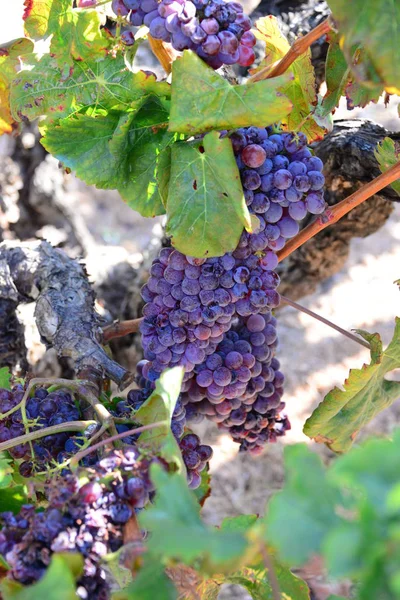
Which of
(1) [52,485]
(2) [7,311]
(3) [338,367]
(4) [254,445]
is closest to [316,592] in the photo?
(4) [254,445]

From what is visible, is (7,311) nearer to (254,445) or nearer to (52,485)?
(254,445)

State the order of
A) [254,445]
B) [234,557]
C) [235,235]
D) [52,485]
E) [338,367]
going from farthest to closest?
[338,367], [254,445], [235,235], [52,485], [234,557]

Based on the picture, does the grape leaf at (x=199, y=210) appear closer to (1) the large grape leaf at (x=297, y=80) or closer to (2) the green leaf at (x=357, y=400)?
(1) the large grape leaf at (x=297, y=80)

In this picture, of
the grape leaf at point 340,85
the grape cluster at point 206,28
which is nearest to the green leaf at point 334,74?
the grape leaf at point 340,85

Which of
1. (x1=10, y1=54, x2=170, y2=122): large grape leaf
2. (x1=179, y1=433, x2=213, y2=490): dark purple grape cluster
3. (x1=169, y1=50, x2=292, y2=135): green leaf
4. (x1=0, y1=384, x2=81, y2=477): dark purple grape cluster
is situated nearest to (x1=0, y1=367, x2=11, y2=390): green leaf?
(x1=0, y1=384, x2=81, y2=477): dark purple grape cluster

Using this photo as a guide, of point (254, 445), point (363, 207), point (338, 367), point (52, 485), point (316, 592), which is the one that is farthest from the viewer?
point (338, 367)

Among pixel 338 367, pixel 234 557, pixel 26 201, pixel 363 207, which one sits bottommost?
pixel 338 367

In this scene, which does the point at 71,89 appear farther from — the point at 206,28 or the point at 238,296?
Answer: the point at 238,296
